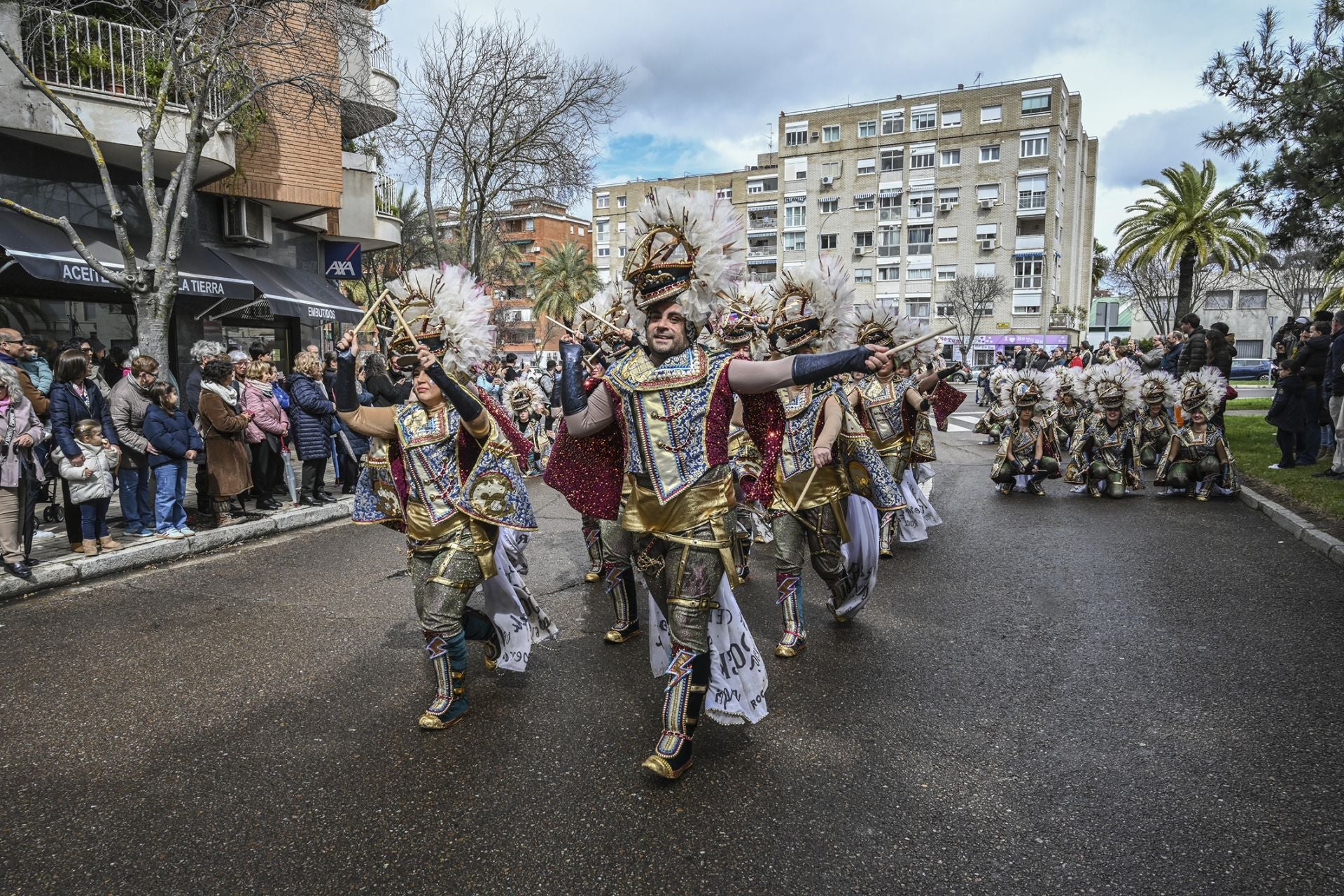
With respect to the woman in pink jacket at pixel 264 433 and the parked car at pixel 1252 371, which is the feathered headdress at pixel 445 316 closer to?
the woman in pink jacket at pixel 264 433

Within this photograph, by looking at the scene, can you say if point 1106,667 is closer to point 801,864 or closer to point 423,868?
point 801,864

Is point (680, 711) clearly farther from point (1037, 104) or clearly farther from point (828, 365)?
point (1037, 104)

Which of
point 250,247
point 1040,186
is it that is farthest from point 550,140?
point 1040,186

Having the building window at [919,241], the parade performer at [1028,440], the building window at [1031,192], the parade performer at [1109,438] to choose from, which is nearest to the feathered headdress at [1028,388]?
the parade performer at [1028,440]

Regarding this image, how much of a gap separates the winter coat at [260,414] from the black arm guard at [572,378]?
21.0 ft

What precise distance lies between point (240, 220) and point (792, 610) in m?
15.1

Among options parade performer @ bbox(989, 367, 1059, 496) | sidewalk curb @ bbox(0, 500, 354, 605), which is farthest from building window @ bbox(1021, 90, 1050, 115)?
sidewalk curb @ bbox(0, 500, 354, 605)

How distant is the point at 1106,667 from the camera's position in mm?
4652

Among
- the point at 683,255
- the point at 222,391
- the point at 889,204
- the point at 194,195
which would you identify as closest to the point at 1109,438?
the point at 683,255

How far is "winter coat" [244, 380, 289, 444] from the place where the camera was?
8.95 meters

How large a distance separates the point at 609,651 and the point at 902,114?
61129mm

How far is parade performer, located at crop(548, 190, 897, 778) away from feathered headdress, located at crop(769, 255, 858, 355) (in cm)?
105

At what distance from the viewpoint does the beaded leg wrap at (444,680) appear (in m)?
3.98

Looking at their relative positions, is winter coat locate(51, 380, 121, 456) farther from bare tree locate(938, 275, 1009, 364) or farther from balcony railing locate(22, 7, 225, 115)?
bare tree locate(938, 275, 1009, 364)
